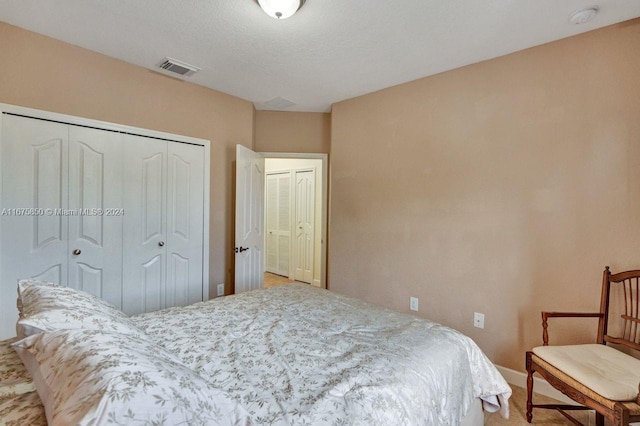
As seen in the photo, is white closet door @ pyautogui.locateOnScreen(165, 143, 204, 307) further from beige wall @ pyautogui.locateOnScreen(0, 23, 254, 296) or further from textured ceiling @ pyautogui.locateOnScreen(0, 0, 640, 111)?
textured ceiling @ pyautogui.locateOnScreen(0, 0, 640, 111)

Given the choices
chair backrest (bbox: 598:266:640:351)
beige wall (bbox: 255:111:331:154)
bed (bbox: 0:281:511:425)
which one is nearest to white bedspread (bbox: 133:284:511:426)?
bed (bbox: 0:281:511:425)

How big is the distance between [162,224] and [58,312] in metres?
1.87

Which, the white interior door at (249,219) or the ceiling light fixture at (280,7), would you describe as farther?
the white interior door at (249,219)

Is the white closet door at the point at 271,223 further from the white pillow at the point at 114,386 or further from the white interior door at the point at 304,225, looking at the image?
the white pillow at the point at 114,386

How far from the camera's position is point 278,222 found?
584 cm

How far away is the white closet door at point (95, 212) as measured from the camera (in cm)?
228

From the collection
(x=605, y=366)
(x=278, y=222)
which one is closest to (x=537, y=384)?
(x=605, y=366)

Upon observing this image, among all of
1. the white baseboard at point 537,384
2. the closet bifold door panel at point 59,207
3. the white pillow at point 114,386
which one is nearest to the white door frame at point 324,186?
the closet bifold door panel at point 59,207

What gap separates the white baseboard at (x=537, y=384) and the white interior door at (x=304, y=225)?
A: 3239 mm

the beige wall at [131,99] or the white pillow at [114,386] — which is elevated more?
the beige wall at [131,99]

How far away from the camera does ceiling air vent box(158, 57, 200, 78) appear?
2628mm

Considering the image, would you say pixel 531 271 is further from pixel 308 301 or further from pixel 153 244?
pixel 153 244

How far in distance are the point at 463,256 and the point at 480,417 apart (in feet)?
4.39

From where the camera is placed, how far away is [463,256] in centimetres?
266
